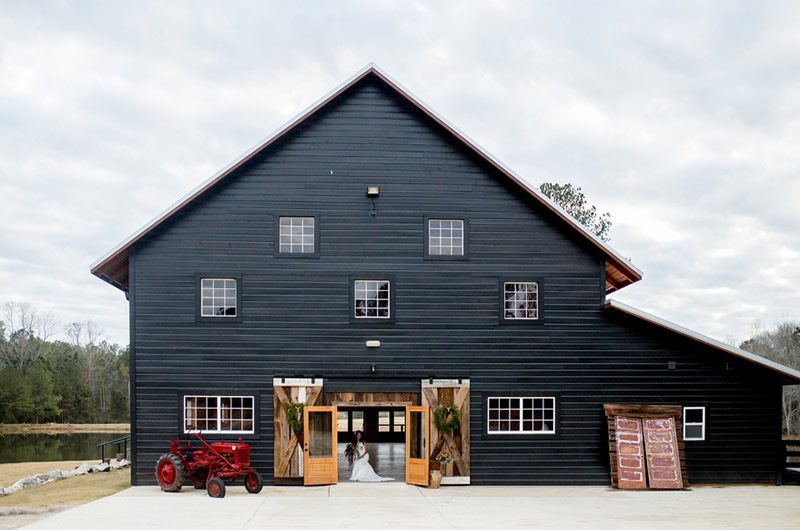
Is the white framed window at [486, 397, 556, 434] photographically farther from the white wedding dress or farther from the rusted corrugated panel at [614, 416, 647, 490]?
the white wedding dress

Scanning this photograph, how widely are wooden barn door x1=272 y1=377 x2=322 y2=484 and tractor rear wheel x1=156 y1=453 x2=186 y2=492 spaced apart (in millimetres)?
2227

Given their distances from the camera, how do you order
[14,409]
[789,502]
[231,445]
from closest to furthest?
[789,502], [231,445], [14,409]

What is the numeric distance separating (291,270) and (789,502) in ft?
38.1

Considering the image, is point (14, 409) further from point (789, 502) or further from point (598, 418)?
point (789, 502)

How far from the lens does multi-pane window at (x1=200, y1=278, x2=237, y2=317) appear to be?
58.8ft

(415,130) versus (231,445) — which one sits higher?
(415,130)

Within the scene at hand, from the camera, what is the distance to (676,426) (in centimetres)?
1805

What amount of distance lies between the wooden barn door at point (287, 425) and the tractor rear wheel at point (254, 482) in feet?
3.79

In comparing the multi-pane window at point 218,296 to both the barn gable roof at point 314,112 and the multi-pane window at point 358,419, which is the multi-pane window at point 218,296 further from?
the multi-pane window at point 358,419

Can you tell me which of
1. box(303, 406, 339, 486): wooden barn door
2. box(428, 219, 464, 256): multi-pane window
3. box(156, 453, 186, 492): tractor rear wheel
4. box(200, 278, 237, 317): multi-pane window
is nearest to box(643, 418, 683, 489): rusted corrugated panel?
box(428, 219, 464, 256): multi-pane window

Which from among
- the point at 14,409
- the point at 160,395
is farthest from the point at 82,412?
the point at 160,395

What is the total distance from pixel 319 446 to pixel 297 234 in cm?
491

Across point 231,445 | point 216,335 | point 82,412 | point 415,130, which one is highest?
point 415,130

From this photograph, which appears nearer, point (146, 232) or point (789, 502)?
point (789, 502)
